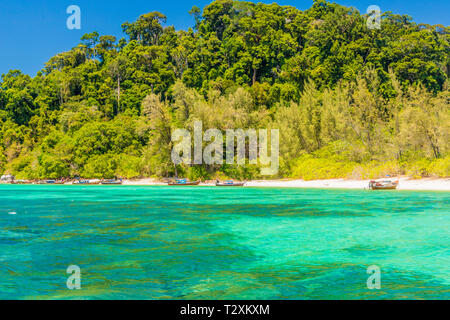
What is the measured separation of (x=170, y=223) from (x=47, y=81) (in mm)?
86048

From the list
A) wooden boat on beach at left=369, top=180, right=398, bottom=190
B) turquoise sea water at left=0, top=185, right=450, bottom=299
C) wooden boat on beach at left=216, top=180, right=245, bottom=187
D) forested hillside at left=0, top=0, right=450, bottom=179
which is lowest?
turquoise sea water at left=0, top=185, right=450, bottom=299

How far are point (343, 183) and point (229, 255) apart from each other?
34.5 meters

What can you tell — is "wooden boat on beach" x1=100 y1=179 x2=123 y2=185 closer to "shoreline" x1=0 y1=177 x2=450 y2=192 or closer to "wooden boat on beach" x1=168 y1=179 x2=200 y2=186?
"shoreline" x1=0 y1=177 x2=450 y2=192

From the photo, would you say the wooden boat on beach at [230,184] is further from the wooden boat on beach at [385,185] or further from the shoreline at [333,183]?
the wooden boat on beach at [385,185]

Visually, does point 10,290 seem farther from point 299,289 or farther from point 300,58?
point 300,58

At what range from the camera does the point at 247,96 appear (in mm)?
58250

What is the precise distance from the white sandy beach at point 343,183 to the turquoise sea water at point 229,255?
17558mm

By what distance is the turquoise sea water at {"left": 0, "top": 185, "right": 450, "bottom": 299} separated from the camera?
7.96 metres

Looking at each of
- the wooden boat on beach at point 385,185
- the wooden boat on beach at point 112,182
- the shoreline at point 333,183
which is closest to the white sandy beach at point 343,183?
the shoreline at point 333,183

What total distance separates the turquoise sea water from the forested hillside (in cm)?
2617

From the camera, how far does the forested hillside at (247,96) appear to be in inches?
1860

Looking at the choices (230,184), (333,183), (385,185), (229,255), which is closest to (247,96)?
(230,184)

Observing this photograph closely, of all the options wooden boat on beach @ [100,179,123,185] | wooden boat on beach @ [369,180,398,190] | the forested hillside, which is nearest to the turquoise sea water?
wooden boat on beach @ [369,180,398,190]
